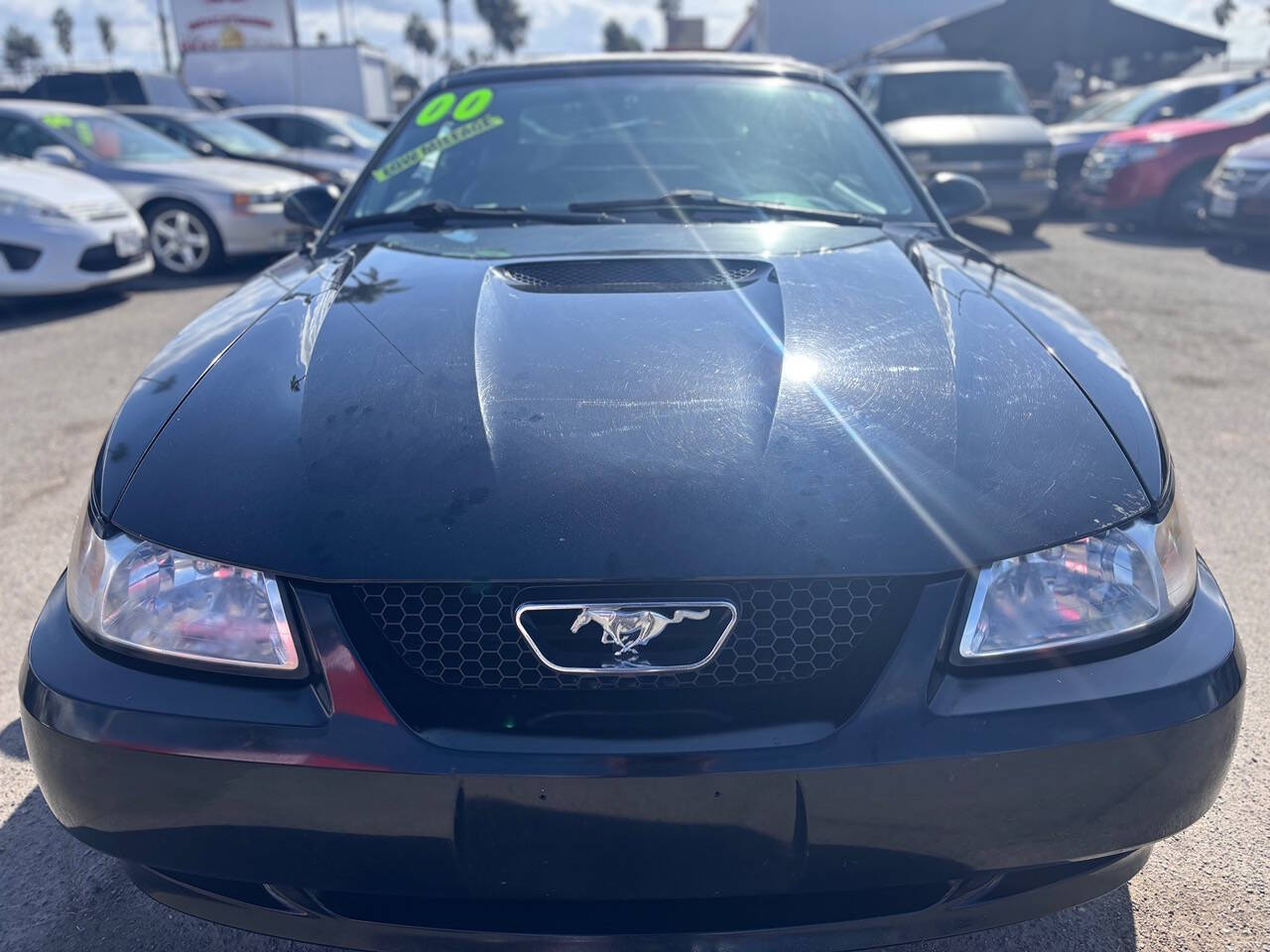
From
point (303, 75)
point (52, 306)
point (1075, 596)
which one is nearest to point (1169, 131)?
point (52, 306)

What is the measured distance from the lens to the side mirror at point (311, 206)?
10.6 ft

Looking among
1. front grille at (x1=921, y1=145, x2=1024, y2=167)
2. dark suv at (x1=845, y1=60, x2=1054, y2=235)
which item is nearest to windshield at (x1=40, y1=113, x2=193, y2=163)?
dark suv at (x1=845, y1=60, x2=1054, y2=235)

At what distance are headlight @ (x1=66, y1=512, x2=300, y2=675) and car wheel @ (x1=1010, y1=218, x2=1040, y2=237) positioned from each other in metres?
10.5

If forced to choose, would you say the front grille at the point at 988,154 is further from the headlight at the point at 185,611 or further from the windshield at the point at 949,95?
the headlight at the point at 185,611

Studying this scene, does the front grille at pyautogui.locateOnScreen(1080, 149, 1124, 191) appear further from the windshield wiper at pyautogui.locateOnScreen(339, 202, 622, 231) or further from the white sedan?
the windshield wiper at pyautogui.locateOnScreen(339, 202, 622, 231)

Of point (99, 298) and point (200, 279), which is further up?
point (99, 298)

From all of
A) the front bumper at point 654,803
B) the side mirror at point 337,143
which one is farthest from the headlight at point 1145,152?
the front bumper at point 654,803

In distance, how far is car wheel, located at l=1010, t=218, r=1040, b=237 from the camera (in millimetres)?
10719

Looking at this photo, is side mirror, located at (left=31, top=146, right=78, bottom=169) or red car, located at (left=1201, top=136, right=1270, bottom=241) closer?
side mirror, located at (left=31, top=146, right=78, bottom=169)

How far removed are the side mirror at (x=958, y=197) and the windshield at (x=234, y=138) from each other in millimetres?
9682

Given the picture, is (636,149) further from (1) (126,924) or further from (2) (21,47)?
(2) (21,47)

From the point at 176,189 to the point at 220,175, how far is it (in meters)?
0.40

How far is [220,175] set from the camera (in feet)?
29.6

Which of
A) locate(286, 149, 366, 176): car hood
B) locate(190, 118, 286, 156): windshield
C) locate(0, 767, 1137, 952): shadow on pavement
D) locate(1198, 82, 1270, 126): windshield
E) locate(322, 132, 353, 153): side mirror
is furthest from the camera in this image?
locate(322, 132, 353, 153): side mirror
